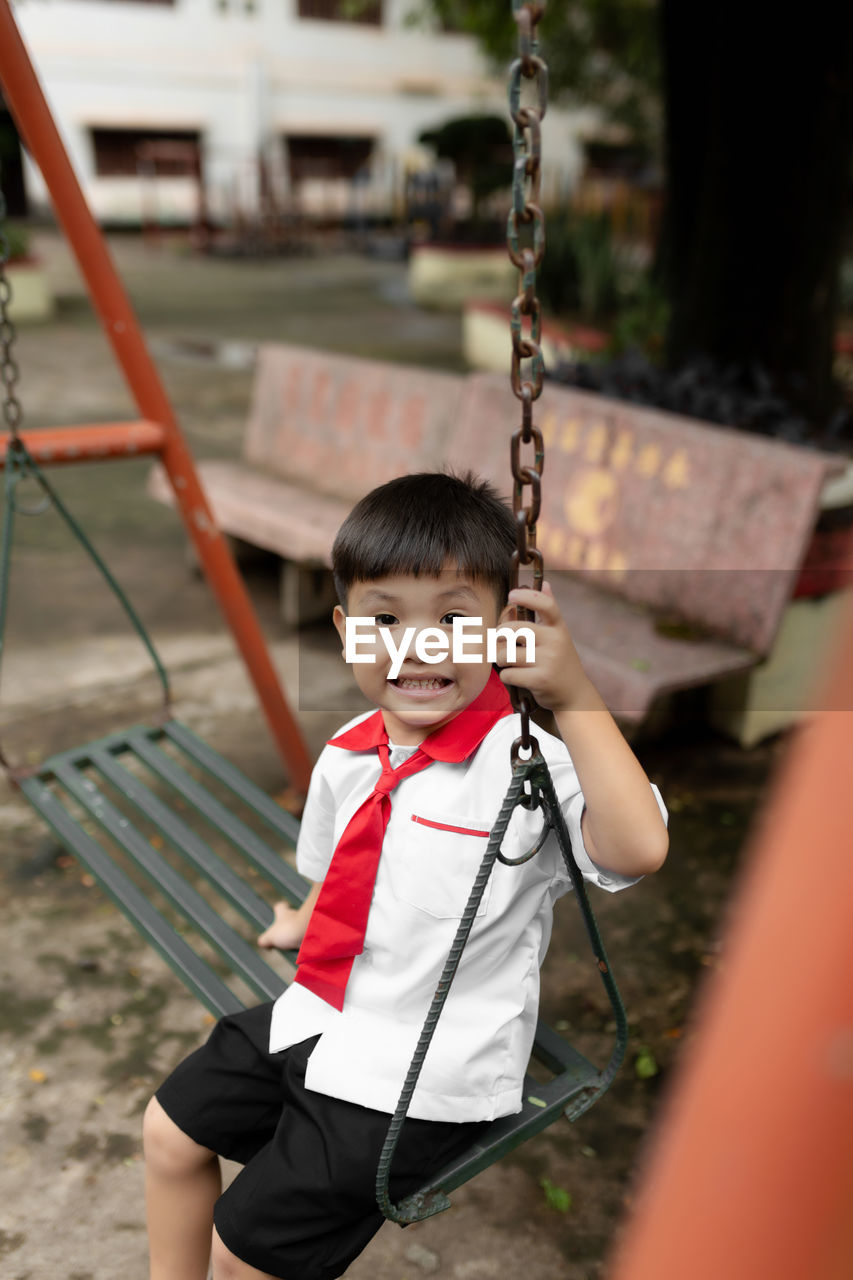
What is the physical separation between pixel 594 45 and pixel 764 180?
11.7 metres

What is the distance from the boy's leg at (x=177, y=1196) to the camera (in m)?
1.44

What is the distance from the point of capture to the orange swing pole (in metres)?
2.28

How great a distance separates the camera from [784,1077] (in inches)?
19.1

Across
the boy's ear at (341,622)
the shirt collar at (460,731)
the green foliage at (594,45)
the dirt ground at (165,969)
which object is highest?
the green foliage at (594,45)

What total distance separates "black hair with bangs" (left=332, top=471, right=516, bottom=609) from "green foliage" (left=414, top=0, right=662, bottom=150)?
575 centimetres

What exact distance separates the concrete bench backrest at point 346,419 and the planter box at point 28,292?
22.6 feet

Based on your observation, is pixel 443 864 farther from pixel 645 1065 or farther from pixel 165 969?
pixel 165 969

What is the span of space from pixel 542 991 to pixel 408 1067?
108cm

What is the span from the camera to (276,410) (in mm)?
4719

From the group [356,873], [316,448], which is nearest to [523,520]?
[356,873]

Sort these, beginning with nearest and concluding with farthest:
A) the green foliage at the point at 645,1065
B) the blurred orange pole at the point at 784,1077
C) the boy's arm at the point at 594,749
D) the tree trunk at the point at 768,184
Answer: the blurred orange pole at the point at 784,1077, the boy's arm at the point at 594,749, the green foliage at the point at 645,1065, the tree trunk at the point at 768,184

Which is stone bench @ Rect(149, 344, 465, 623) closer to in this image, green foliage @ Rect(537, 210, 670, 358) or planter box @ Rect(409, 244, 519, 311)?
green foliage @ Rect(537, 210, 670, 358)

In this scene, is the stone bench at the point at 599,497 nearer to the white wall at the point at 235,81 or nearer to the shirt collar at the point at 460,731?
the shirt collar at the point at 460,731

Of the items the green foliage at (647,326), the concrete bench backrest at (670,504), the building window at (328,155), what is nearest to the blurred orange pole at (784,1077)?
the concrete bench backrest at (670,504)
